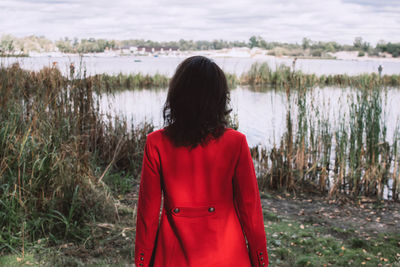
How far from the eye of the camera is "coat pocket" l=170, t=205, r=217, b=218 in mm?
1472

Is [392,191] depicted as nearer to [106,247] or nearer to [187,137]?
[106,247]

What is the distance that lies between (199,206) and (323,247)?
2685mm

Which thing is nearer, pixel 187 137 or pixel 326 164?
pixel 187 137

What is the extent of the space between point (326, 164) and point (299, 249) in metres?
2.24

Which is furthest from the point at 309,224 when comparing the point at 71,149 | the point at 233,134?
the point at 233,134

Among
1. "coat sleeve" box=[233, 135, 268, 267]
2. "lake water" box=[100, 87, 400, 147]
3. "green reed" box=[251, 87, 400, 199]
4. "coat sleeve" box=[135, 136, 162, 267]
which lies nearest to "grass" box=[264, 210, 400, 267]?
"green reed" box=[251, 87, 400, 199]

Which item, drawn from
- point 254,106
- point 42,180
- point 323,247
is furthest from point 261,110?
point 42,180

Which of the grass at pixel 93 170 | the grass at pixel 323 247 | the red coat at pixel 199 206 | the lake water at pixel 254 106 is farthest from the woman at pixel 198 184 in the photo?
the lake water at pixel 254 106

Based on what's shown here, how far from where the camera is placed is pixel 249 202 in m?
1.51

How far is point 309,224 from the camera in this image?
14.8 ft

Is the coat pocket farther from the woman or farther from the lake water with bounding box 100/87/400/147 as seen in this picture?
the lake water with bounding box 100/87/400/147

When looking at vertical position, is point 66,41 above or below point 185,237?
above

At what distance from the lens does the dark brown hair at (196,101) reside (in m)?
1.44

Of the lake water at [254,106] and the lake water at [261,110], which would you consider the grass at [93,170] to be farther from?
the lake water at [261,110]
